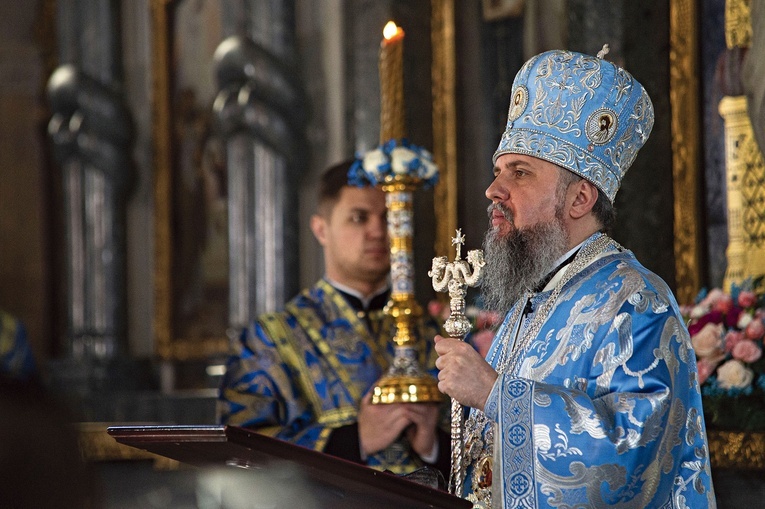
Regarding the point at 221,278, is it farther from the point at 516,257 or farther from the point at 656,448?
the point at 656,448

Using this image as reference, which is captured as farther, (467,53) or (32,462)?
(467,53)

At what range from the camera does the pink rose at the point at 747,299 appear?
382 centimetres

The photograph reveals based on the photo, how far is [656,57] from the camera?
485 cm

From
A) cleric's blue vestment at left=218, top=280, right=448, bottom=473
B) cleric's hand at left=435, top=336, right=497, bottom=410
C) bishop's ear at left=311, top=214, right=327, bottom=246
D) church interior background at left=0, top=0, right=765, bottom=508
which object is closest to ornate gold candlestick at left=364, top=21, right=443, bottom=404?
cleric's blue vestment at left=218, top=280, right=448, bottom=473

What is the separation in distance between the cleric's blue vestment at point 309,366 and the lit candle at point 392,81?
0.87m

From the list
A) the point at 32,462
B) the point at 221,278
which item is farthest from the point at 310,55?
the point at 32,462

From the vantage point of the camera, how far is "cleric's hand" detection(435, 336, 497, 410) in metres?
2.54

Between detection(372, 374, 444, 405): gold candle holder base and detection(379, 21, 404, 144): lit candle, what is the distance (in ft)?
2.47

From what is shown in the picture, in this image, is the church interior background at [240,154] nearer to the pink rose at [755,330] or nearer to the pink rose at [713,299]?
the pink rose at [755,330]

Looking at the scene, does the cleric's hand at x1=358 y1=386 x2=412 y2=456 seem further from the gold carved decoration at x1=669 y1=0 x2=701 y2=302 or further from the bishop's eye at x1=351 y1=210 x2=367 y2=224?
the gold carved decoration at x1=669 y1=0 x2=701 y2=302

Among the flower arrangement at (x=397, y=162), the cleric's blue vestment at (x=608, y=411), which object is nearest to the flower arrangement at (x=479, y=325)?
the flower arrangement at (x=397, y=162)

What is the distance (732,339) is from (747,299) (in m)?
0.18

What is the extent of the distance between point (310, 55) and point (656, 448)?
499 cm

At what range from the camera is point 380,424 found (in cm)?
367
